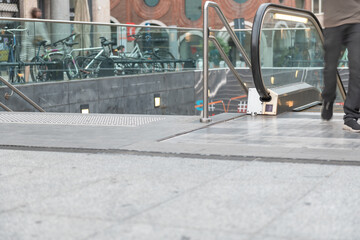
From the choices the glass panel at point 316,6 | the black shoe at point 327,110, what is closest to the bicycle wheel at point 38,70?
the black shoe at point 327,110

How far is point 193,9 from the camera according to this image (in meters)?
51.5

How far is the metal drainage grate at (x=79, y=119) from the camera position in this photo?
683cm

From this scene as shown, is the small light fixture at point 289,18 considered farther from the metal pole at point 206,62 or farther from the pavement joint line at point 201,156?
the pavement joint line at point 201,156

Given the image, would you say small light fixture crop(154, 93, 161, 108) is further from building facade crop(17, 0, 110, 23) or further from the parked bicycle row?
building facade crop(17, 0, 110, 23)

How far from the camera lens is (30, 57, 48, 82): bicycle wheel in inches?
470

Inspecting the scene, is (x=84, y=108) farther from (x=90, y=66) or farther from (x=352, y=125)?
(x=352, y=125)

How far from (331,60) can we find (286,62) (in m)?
4.14

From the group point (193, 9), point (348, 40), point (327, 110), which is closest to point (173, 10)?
point (193, 9)

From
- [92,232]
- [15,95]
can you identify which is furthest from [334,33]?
[15,95]

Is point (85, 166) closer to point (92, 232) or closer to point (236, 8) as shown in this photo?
point (92, 232)

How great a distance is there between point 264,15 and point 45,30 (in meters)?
5.60

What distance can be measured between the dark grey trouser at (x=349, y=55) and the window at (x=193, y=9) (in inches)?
1795

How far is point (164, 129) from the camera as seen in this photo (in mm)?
6148

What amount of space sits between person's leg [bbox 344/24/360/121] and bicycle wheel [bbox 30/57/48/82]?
713cm
